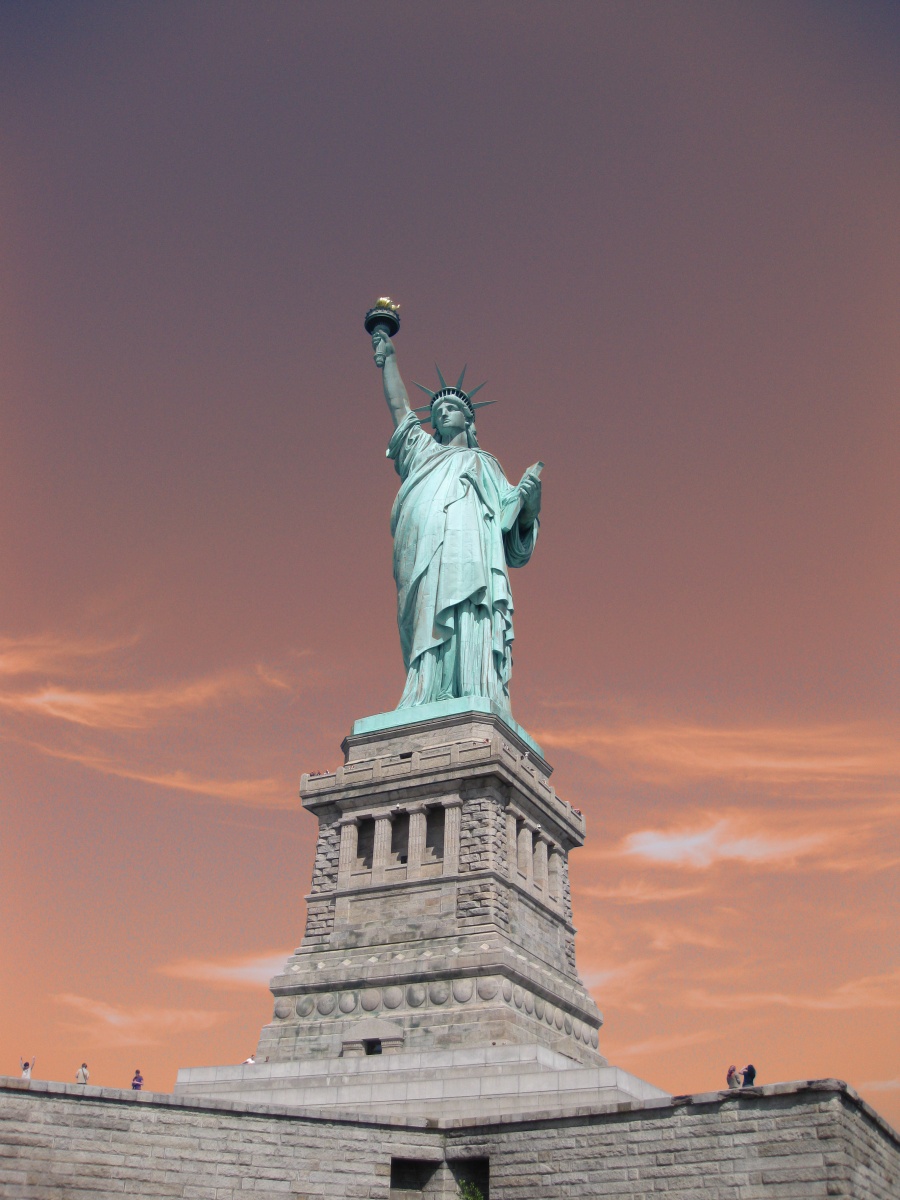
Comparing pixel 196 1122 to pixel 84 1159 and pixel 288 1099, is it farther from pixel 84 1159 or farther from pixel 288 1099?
pixel 288 1099

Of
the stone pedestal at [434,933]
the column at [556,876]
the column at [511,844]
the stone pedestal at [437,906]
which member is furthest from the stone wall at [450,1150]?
the column at [556,876]

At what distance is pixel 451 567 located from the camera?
31.7 m

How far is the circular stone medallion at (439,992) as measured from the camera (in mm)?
24516

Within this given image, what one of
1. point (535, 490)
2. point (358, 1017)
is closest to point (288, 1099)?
A: point (358, 1017)

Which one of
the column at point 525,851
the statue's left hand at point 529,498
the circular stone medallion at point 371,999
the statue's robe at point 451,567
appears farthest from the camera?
the statue's left hand at point 529,498

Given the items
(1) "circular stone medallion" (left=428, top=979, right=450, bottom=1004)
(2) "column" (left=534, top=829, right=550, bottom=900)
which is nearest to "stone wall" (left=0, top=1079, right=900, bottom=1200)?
(1) "circular stone medallion" (left=428, top=979, right=450, bottom=1004)

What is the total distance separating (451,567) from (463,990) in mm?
12171

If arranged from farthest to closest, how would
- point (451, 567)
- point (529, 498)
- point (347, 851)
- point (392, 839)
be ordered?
point (529, 498)
point (451, 567)
point (347, 851)
point (392, 839)

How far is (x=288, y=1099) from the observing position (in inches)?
908

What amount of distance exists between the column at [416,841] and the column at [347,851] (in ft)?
5.60

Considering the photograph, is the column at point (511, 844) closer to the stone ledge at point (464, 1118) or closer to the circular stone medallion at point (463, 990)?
the circular stone medallion at point (463, 990)

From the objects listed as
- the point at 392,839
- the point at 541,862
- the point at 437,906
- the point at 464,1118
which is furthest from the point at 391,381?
the point at 464,1118

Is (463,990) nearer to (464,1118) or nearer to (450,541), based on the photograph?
(464,1118)

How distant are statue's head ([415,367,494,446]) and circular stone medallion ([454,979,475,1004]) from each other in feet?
59.9
